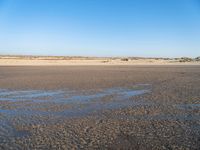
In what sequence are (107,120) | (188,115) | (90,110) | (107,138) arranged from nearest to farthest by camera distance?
(107,138)
(107,120)
(188,115)
(90,110)

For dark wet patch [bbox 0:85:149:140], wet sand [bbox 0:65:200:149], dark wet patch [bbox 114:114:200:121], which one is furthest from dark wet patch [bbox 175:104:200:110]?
dark wet patch [bbox 0:85:149:140]

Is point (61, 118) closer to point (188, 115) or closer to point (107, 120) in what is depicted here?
point (107, 120)

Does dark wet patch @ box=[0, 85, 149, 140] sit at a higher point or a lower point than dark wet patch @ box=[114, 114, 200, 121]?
lower

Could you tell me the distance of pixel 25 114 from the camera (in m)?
9.43

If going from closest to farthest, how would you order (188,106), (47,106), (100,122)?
(100,122) → (188,106) → (47,106)

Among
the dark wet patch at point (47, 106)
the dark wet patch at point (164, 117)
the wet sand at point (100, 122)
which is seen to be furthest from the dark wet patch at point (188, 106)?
the dark wet patch at point (47, 106)

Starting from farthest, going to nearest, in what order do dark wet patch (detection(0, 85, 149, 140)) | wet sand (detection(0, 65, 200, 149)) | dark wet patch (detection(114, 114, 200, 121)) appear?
1. dark wet patch (detection(114, 114, 200, 121))
2. dark wet patch (detection(0, 85, 149, 140))
3. wet sand (detection(0, 65, 200, 149))

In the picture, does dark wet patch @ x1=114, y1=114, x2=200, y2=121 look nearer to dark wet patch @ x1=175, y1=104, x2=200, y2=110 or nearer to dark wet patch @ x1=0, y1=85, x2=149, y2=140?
dark wet patch @ x1=175, y1=104, x2=200, y2=110

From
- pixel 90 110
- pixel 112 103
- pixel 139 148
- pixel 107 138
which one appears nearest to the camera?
pixel 139 148

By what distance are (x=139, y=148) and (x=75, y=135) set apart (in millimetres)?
1964

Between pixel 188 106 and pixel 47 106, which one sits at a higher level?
pixel 188 106

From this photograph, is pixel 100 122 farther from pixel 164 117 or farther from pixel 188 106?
pixel 188 106

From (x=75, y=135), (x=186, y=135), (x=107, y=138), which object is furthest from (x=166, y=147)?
(x=75, y=135)

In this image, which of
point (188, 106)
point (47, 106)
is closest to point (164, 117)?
point (188, 106)
